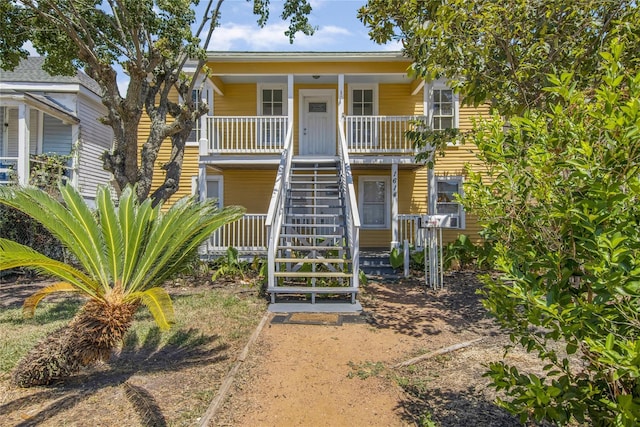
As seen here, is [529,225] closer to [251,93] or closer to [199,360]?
[199,360]

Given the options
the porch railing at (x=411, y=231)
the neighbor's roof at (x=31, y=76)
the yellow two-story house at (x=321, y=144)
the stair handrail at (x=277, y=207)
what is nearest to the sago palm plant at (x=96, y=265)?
the stair handrail at (x=277, y=207)

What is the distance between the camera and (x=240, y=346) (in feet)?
18.0

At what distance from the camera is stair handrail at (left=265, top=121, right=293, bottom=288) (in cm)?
761

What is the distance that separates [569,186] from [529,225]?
1.37ft

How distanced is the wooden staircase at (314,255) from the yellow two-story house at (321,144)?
9 centimetres

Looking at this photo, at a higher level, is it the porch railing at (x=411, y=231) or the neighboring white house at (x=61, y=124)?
the neighboring white house at (x=61, y=124)

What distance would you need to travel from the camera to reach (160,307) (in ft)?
12.5

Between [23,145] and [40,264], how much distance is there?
32.0ft

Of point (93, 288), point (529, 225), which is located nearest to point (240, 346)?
point (93, 288)

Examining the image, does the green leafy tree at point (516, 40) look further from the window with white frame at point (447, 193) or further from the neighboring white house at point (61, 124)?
the neighboring white house at point (61, 124)

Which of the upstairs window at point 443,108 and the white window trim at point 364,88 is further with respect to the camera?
the upstairs window at point 443,108

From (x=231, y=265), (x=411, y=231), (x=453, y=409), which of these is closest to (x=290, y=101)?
(x=231, y=265)

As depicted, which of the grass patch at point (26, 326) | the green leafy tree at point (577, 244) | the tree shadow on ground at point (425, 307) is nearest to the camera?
the green leafy tree at point (577, 244)

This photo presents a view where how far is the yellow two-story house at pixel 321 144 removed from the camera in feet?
36.6
